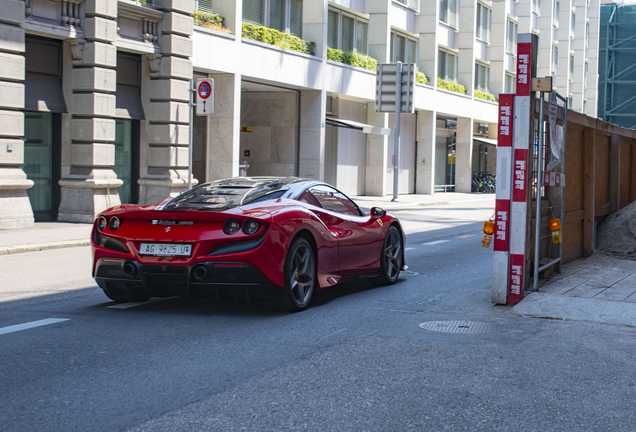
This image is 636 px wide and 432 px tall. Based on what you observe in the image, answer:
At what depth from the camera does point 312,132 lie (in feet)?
102

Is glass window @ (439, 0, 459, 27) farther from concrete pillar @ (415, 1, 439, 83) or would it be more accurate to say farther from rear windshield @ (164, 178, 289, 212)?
rear windshield @ (164, 178, 289, 212)

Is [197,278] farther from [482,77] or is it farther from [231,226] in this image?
[482,77]

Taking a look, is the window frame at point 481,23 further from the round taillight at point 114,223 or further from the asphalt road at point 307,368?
the round taillight at point 114,223

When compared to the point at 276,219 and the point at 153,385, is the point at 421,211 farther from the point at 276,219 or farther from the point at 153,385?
the point at 153,385

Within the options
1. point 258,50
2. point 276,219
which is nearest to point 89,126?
point 258,50

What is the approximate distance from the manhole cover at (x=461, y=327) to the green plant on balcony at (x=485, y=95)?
1639 inches

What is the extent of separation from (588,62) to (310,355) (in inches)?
2851

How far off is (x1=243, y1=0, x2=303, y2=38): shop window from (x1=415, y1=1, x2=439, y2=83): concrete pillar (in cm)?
1064

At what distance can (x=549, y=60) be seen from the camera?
59.8 metres

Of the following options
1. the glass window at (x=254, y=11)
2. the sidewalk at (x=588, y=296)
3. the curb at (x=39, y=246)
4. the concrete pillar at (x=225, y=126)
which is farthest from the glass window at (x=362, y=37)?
the sidewalk at (x=588, y=296)

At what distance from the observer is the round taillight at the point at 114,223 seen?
732 cm

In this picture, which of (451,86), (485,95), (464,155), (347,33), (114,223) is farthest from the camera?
(485,95)

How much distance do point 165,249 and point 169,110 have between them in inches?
556

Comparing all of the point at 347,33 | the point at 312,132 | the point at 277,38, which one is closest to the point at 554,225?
the point at 277,38
